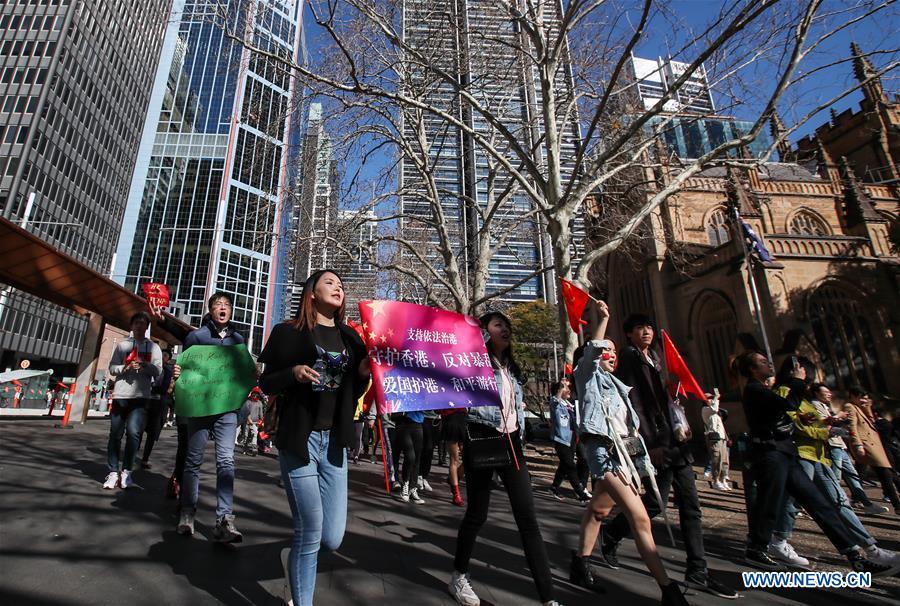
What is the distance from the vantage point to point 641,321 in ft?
12.7

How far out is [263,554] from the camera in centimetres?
347

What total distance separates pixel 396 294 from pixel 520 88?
38.8ft

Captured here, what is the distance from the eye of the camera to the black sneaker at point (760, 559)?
4.04 meters

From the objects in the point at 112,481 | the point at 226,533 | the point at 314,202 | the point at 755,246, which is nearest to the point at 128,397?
the point at 112,481

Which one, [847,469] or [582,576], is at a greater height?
[847,469]

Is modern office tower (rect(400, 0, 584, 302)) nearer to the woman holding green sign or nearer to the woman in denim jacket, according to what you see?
the woman in denim jacket

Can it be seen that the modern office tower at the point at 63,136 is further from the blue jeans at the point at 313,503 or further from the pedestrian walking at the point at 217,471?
the blue jeans at the point at 313,503

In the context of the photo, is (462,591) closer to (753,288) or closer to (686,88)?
(686,88)

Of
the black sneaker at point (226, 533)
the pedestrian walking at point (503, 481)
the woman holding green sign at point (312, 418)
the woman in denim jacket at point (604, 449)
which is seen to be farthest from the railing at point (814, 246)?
the black sneaker at point (226, 533)

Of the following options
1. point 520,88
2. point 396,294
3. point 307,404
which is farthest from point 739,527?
point 396,294

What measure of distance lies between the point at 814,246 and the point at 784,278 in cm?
308

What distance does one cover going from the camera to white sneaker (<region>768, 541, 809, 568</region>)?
4.08 meters

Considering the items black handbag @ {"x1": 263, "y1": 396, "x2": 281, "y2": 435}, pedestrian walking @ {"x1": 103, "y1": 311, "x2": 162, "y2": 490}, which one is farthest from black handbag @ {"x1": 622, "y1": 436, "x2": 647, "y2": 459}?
pedestrian walking @ {"x1": 103, "y1": 311, "x2": 162, "y2": 490}

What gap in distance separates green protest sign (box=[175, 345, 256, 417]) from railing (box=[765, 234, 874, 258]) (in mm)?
26419
